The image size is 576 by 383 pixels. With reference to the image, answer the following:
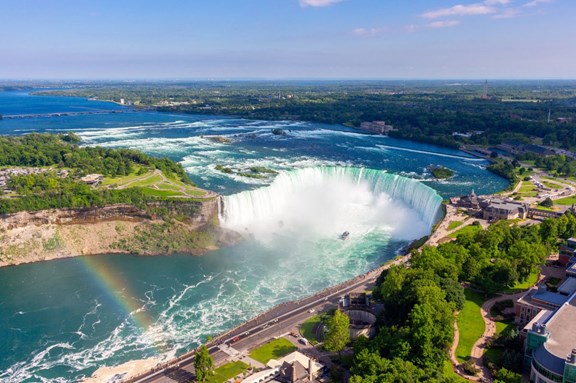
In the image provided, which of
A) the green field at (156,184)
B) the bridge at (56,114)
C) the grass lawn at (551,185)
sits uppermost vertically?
the bridge at (56,114)

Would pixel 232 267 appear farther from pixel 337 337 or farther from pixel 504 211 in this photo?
pixel 504 211

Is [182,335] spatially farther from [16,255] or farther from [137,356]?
[16,255]

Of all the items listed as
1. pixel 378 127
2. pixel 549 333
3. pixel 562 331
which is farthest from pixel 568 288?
pixel 378 127

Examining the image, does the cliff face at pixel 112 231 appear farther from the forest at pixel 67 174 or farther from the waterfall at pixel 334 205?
the waterfall at pixel 334 205

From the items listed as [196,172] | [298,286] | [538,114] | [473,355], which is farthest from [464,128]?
[473,355]

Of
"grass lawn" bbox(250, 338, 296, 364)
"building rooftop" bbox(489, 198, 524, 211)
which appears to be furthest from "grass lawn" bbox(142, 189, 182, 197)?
"building rooftop" bbox(489, 198, 524, 211)

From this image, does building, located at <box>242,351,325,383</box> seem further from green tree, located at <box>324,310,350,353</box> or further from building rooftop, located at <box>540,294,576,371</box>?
building rooftop, located at <box>540,294,576,371</box>

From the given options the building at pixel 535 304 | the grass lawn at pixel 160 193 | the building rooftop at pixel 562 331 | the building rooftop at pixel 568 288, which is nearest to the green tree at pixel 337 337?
the building rooftop at pixel 562 331
